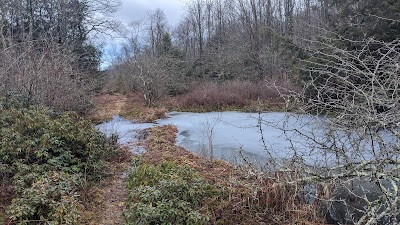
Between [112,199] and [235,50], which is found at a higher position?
[235,50]

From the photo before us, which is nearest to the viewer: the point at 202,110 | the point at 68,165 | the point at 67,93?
the point at 68,165

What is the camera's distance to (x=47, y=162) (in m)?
5.20

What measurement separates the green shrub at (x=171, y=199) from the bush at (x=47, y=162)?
0.72 metres

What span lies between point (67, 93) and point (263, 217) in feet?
25.7

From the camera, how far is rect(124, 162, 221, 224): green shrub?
3858 millimetres

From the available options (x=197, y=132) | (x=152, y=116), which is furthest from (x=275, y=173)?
(x=152, y=116)

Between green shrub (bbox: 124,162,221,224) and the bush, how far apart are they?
2.36 ft

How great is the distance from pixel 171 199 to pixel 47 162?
2283 mm

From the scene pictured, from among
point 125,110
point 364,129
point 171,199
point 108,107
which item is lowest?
point 171,199

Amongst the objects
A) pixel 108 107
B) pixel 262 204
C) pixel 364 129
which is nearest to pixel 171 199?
pixel 262 204

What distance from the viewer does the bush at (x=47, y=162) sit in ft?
12.5

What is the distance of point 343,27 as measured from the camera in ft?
48.4

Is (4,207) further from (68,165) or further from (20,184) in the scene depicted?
(68,165)

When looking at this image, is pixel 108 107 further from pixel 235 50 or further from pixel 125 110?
pixel 235 50
